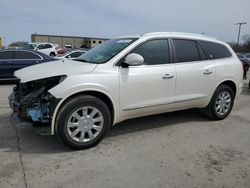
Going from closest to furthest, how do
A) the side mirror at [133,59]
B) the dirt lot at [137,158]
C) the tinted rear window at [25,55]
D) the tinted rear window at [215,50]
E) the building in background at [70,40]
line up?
the dirt lot at [137,158] < the side mirror at [133,59] < the tinted rear window at [215,50] < the tinted rear window at [25,55] < the building in background at [70,40]

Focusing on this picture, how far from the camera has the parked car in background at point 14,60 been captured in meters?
8.73

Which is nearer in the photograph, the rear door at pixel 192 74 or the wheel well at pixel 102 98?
the wheel well at pixel 102 98

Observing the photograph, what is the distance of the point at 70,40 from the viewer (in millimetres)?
65938

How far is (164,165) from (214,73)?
92.4 inches

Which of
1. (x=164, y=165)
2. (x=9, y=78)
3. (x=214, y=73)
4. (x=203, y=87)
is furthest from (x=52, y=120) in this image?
(x=9, y=78)

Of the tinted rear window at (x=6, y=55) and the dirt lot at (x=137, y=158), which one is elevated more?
the tinted rear window at (x=6, y=55)

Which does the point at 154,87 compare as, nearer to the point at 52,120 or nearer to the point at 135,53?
the point at 135,53

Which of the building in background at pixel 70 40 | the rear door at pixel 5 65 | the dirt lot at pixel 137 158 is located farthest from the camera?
the building in background at pixel 70 40

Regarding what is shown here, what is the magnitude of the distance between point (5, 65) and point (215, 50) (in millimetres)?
7384

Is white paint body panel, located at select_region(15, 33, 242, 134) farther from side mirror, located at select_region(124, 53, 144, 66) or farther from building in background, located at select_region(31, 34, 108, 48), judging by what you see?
building in background, located at select_region(31, 34, 108, 48)

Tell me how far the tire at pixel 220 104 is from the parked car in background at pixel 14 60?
274 inches

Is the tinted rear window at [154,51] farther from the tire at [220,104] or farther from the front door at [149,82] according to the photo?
the tire at [220,104]

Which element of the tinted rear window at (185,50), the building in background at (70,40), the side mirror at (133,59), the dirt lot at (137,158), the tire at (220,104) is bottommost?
the dirt lot at (137,158)

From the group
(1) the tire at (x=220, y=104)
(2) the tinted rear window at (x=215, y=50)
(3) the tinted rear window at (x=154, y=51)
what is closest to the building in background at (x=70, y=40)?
(2) the tinted rear window at (x=215, y=50)
